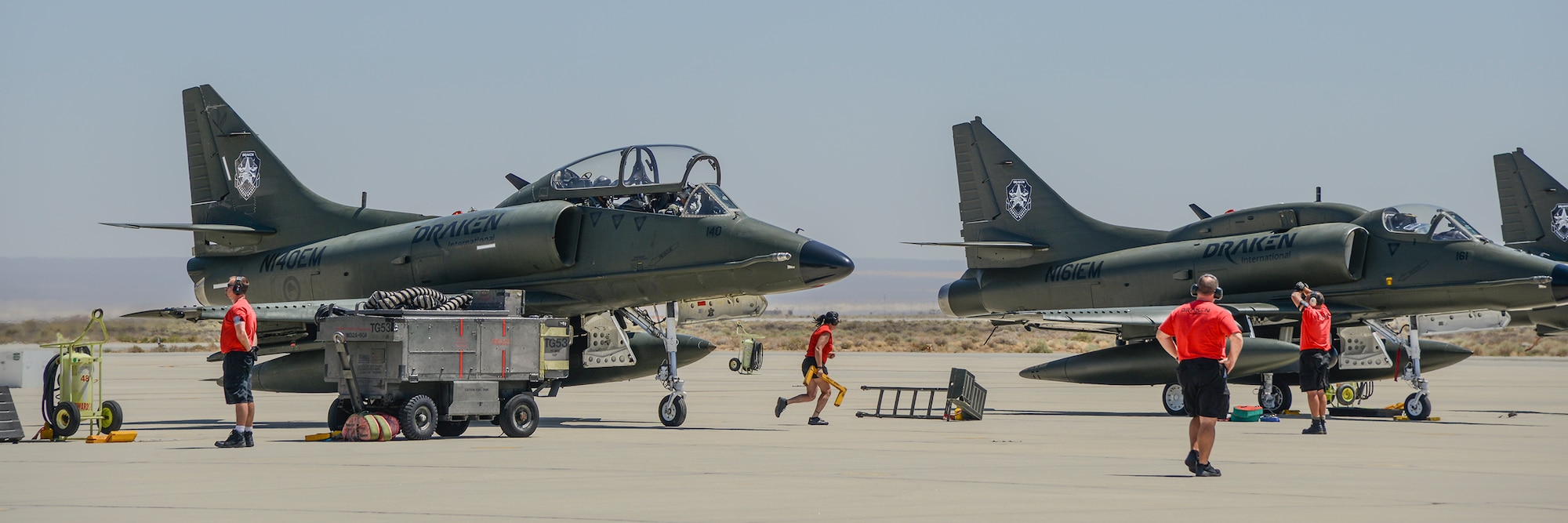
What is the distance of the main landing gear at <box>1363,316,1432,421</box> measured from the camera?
696 inches

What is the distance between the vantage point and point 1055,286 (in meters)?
23.9

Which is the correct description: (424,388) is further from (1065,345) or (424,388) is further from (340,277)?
(1065,345)

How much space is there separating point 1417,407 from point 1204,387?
9.00 meters

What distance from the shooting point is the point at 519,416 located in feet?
46.5

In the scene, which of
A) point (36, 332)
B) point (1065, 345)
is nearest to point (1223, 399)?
point (36, 332)

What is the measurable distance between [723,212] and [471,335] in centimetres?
371

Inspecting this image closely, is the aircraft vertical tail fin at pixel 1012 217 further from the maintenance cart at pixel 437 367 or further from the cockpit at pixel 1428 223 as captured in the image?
the maintenance cart at pixel 437 367

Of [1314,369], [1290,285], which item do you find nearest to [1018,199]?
[1290,285]

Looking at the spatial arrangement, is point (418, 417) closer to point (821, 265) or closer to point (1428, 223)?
point (821, 265)

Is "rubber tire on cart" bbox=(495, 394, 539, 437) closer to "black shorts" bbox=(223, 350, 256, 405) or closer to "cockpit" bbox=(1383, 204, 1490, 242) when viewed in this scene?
"black shorts" bbox=(223, 350, 256, 405)

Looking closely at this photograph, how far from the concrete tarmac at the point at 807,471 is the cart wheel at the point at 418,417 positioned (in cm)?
19

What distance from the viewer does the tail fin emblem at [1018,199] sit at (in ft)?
81.3

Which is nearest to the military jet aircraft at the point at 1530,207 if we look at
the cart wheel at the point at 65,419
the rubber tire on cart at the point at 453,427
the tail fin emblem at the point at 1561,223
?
the tail fin emblem at the point at 1561,223

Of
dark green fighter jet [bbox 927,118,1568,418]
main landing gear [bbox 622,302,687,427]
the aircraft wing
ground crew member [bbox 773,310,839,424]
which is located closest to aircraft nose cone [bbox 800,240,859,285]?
ground crew member [bbox 773,310,839,424]
